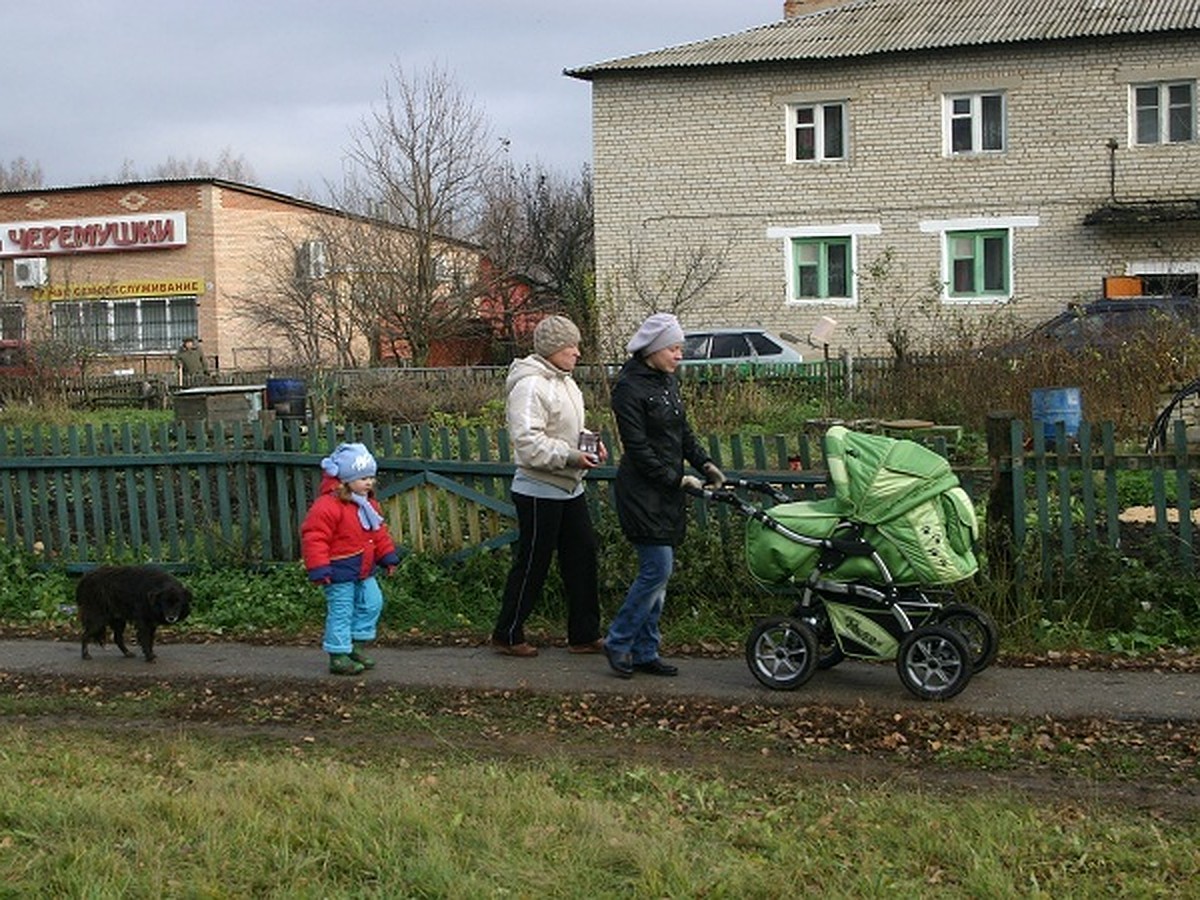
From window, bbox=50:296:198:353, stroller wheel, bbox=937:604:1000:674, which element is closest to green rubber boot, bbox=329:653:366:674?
stroller wheel, bbox=937:604:1000:674

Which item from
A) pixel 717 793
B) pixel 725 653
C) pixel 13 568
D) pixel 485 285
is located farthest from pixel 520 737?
pixel 485 285

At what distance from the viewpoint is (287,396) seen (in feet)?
65.9

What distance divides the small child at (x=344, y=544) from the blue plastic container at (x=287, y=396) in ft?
38.3

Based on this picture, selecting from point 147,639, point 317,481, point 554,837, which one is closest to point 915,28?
point 317,481

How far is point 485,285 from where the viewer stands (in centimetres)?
3725

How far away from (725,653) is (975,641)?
1.59 m

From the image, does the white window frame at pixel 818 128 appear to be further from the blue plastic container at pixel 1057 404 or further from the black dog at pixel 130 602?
the black dog at pixel 130 602

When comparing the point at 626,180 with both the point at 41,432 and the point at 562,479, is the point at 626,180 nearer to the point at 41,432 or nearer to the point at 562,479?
the point at 41,432

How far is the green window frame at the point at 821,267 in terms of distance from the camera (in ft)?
108

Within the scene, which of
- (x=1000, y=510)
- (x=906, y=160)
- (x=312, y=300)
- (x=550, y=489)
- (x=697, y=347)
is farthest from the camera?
(x=312, y=300)

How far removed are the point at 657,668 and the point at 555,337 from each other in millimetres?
1835

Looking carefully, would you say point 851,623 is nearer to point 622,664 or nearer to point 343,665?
point 622,664

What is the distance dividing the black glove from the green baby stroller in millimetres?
334

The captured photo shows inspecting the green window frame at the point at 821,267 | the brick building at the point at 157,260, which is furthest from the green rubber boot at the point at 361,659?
the brick building at the point at 157,260
